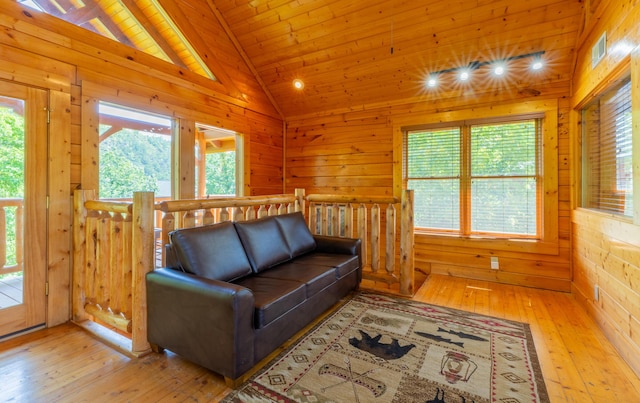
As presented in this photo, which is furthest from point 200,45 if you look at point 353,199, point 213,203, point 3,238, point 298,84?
point 3,238

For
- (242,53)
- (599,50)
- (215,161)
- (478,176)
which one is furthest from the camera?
(242,53)

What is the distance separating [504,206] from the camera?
387 centimetres

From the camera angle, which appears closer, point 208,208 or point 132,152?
point 208,208

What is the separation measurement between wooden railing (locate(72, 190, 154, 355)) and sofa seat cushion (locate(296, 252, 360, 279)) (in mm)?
1357

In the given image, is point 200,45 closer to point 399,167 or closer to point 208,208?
point 208,208

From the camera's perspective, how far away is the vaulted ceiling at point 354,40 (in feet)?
9.93

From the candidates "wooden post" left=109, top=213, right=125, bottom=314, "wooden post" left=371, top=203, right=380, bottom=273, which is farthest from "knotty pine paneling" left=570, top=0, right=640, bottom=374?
→ "wooden post" left=109, top=213, right=125, bottom=314

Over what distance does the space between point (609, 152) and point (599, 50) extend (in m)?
0.88

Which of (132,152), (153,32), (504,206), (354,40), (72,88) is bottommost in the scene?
(504,206)

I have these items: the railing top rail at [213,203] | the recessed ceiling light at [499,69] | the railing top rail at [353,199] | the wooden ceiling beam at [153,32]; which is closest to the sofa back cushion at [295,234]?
the railing top rail at [213,203]

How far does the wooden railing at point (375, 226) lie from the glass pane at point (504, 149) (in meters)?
1.32

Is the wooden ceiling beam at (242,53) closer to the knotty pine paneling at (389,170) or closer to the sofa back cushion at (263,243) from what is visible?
the knotty pine paneling at (389,170)

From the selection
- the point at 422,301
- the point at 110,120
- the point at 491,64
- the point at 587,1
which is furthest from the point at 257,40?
the point at 422,301

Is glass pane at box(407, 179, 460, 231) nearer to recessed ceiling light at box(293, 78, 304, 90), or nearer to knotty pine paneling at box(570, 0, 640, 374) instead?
knotty pine paneling at box(570, 0, 640, 374)
